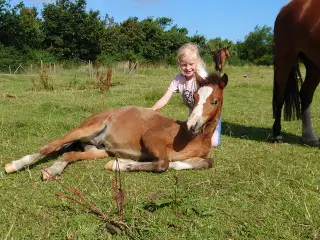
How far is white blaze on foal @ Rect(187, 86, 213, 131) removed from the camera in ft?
13.2

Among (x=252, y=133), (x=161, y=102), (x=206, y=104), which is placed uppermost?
(x=206, y=104)

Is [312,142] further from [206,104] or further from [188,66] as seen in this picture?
[206,104]

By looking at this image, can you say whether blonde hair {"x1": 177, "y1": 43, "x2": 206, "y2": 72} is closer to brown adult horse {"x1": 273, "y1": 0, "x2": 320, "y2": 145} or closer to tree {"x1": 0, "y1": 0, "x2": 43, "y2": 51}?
brown adult horse {"x1": 273, "y1": 0, "x2": 320, "y2": 145}

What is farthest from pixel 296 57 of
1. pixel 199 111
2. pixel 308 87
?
pixel 199 111

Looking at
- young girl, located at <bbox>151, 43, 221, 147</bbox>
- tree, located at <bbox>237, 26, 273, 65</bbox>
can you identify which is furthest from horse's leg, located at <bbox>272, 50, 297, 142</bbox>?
tree, located at <bbox>237, 26, 273, 65</bbox>

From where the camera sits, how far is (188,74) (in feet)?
17.4

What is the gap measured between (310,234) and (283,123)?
5136mm

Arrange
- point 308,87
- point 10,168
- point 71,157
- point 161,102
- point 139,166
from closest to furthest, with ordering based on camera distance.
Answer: point 10,168, point 139,166, point 71,157, point 161,102, point 308,87

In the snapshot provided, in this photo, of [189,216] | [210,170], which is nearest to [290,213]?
[189,216]

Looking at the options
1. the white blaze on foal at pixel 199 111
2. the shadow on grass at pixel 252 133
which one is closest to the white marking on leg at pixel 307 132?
the shadow on grass at pixel 252 133

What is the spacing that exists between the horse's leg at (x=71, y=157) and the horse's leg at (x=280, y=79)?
8.64 ft

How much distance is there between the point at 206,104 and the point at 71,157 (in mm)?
1616

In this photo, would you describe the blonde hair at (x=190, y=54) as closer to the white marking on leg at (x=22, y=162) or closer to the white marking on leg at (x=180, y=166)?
the white marking on leg at (x=180, y=166)

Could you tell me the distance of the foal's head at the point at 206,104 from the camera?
13.4ft
